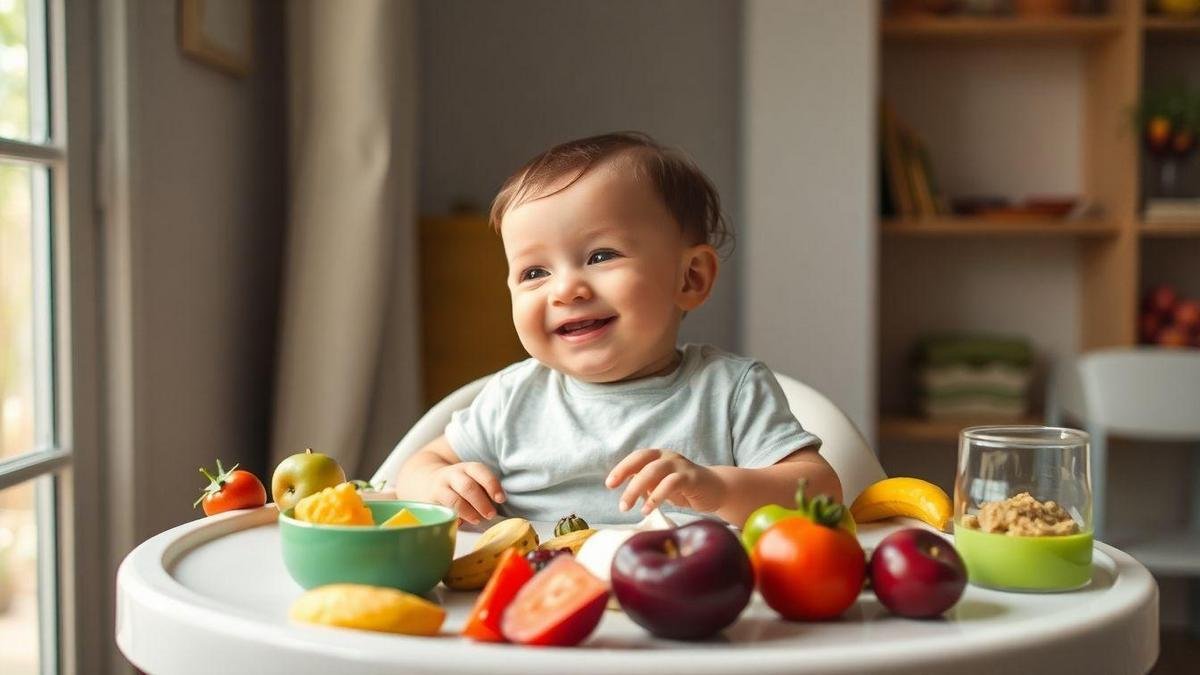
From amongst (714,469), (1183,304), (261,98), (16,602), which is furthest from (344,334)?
(1183,304)

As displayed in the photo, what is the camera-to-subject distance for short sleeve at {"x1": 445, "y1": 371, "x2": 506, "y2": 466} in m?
1.40

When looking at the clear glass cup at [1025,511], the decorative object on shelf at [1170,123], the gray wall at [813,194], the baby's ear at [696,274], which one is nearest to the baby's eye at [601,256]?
the baby's ear at [696,274]

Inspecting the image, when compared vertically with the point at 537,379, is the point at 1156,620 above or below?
below

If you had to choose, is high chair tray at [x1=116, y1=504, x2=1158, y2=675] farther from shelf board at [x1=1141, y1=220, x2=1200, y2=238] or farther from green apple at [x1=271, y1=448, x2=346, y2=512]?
shelf board at [x1=1141, y1=220, x2=1200, y2=238]

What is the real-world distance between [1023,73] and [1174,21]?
44cm

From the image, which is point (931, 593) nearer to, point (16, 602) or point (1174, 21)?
point (16, 602)

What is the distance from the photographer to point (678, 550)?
775mm

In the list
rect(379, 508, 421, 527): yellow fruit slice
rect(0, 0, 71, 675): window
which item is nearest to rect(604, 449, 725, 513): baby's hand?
rect(379, 508, 421, 527): yellow fruit slice

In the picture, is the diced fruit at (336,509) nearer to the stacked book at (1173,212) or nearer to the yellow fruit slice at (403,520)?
the yellow fruit slice at (403,520)

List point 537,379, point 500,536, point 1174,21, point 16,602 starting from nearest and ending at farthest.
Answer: point 500,536
point 537,379
point 16,602
point 1174,21

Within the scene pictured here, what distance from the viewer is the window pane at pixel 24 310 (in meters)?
1.86

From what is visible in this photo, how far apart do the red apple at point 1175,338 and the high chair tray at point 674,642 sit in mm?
2607

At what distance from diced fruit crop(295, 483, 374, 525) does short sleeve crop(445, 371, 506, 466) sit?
1.49ft

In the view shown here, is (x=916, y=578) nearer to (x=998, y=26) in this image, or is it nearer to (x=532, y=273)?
(x=532, y=273)
